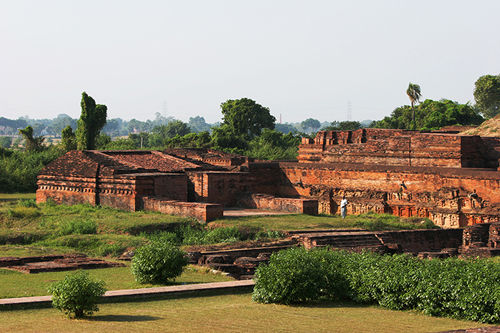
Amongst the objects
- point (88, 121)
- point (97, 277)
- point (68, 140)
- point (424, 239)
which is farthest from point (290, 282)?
point (68, 140)

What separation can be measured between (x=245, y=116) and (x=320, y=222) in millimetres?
45310

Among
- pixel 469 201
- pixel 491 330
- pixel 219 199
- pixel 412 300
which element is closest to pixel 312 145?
pixel 219 199

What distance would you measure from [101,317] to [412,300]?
4553mm

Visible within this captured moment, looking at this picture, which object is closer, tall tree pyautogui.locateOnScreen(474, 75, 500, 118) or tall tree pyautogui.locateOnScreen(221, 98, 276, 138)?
tall tree pyautogui.locateOnScreen(221, 98, 276, 138)

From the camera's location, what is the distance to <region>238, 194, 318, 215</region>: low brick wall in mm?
23797

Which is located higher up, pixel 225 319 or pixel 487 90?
pixel 487 90

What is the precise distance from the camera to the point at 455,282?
456 inches

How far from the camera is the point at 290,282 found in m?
12.2

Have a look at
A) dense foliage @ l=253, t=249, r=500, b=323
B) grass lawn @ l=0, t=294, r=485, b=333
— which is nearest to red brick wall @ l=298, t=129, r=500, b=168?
dense foliage @ l=253, t=249, r=500, b=323

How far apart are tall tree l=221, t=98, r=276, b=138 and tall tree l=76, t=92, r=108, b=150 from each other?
2791 centimetres

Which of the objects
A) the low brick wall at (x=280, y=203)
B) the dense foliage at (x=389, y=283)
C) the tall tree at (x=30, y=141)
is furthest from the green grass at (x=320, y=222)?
the tall tree at (x=30, y=141)

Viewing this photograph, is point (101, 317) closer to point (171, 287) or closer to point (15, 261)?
point (171, 287)

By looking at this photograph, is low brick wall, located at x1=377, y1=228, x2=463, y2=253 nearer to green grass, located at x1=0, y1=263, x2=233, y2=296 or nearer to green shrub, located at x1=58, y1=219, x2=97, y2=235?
→ green grass, located at x1=0, y1=263, x2=233, y2=296

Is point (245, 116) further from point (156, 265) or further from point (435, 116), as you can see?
point (156, 265)
